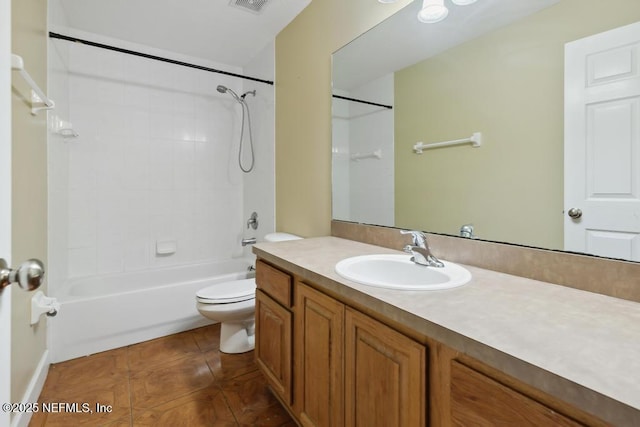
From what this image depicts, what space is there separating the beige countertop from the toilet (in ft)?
3.36

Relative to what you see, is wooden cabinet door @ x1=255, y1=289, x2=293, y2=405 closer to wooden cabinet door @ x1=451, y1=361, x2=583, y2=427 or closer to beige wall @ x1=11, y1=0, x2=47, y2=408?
wooden cabinet door @ x1=451, y1=361, x2=583, y2=427

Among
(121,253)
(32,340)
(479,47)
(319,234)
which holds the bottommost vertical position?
(32,340)

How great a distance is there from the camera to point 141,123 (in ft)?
8.62

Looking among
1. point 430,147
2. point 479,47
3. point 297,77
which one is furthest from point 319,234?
point 479,47

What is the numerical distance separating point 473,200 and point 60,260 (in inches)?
105

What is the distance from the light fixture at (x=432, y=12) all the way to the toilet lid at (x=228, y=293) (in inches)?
70.2

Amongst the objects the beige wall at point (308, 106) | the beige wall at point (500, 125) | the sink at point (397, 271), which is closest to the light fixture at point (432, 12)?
the beige wall at point (500, 125)

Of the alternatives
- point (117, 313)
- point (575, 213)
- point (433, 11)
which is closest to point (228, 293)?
point (117, 313)

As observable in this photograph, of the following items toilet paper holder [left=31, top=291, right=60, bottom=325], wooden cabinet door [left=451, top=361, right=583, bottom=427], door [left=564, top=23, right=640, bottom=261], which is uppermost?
door [left=564, top=23, right=640, bottom=261]

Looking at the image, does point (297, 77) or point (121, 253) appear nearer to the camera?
point (297, 77)

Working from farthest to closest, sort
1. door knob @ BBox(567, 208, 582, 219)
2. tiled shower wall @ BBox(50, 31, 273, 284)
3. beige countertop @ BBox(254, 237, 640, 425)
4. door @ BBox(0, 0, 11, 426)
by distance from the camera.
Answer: tiled shower wall @ BBox(50, 31, 273, 284), door knob @ BBox(567, 208, 582, 219), door @ BBox(0, 0, 11, 426), beige countertop @ BBox(254, 237, 640, 425)

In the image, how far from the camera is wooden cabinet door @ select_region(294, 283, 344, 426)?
0.98 meters

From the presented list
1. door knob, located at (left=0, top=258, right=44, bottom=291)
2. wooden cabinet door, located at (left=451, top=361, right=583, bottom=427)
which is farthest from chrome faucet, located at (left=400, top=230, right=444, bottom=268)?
door knob, located at (left=0, top=258, right=44, bottom=291)

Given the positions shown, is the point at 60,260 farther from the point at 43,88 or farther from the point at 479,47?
the point at 479,47
